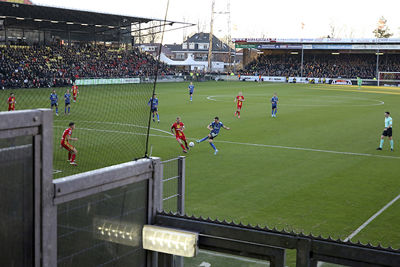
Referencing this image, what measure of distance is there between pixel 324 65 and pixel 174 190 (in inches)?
3441

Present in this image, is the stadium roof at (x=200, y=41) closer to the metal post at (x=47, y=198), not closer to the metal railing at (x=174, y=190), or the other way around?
the metal railing at (x=174, y=190)

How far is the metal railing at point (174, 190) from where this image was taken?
7180 mm

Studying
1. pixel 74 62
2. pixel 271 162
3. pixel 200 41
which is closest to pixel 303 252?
pixel 74 62

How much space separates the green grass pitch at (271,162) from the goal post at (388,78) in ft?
160

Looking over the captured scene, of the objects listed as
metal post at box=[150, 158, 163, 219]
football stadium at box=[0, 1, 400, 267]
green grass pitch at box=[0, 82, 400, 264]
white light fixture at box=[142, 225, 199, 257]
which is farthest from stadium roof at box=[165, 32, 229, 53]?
white light fixture at box=[142, 225, 199, 257]

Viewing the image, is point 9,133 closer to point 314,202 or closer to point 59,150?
point 314,202

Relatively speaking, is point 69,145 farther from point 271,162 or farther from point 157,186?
point 157,186

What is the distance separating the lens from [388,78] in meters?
83.4

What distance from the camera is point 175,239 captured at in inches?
207

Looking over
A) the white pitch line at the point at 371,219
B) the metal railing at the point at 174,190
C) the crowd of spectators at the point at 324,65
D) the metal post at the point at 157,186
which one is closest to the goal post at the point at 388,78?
the crowd of spectators at the point at 324,65

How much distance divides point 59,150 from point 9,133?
17.3 metres

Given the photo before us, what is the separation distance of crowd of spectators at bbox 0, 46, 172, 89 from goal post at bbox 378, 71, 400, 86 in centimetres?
7951

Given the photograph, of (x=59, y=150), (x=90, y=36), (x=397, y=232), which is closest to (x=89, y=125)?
(x=59, y=150)

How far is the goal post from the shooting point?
81.3 meters
